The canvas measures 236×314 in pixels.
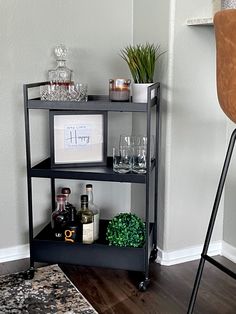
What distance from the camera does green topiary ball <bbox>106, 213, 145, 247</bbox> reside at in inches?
85.0

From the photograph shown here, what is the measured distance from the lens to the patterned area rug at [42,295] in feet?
6.34

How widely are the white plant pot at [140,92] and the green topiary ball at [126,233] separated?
0.58 metres

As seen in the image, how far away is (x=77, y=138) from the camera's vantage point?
7.20 ft

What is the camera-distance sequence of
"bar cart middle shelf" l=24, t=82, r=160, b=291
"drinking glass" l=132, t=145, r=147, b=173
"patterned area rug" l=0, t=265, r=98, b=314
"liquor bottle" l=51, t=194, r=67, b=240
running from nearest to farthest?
"patterned area rug" l=0, t=265, r=98, b=314 → "bar cart middle shelf" l=24, t=82, r=160, b=291 → "drinking glass" l=132, t=145, r=147, b=173 → "liquor bottle" l=51, t=194, r=67, b=240

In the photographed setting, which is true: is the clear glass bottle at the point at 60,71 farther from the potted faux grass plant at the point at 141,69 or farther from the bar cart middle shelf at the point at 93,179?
the potted faux grass plant at the point at 141,69

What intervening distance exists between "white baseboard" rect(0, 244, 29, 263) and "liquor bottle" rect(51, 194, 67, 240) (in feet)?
1.01

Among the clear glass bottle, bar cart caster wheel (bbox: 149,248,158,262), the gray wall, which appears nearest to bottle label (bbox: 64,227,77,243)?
the gray wall

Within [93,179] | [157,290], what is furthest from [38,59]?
[157,290]

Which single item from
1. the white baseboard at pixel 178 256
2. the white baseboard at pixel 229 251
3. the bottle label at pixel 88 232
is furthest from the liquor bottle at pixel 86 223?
the white baseboard at pixel 229 251

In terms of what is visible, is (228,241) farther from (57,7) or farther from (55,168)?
(57,7)

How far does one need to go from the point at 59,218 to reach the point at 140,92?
29.0 inches

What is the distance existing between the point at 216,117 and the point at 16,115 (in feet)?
3.38

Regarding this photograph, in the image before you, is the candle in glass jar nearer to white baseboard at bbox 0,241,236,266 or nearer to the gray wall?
the gray wall

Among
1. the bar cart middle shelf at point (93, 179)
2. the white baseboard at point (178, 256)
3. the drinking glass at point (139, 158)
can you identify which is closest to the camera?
the bar cart middle shelf at point (93, 179)
